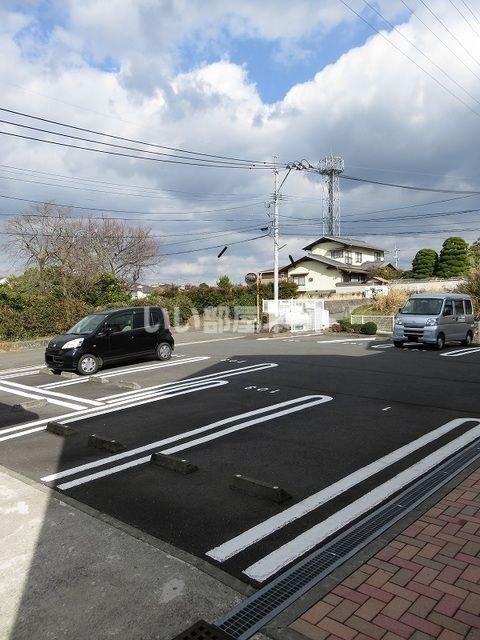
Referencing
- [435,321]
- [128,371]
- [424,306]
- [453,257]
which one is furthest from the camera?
[453,257]

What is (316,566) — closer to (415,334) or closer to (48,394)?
(48,394)

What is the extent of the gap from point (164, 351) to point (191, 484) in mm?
10011

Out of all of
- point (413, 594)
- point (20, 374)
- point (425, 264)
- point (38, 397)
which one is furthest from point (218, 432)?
point (425, 264)

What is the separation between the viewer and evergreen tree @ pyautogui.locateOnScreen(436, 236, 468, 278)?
4562 cm

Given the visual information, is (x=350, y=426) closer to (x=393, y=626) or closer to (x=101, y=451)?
(x=101, y=451)

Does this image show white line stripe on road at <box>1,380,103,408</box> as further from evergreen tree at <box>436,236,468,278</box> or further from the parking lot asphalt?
evergreen tree at <box>436,236,468,278</box>

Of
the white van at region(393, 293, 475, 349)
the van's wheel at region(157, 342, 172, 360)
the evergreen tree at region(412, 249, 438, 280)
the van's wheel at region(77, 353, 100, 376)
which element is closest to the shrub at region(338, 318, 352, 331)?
the white van at region(393, 293, 475, 349)

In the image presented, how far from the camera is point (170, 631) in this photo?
2.60 meters

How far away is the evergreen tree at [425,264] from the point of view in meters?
48.6

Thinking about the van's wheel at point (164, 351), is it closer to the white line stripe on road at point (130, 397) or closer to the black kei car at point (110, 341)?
the black kei car at point (110, 341)

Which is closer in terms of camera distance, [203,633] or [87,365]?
[203,633]

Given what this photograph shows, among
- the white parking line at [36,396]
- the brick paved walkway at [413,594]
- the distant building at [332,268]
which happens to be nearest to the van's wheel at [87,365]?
the white parking line at [36,396]

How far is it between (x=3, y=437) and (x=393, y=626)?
5.93 metres

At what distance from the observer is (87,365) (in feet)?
39.8
